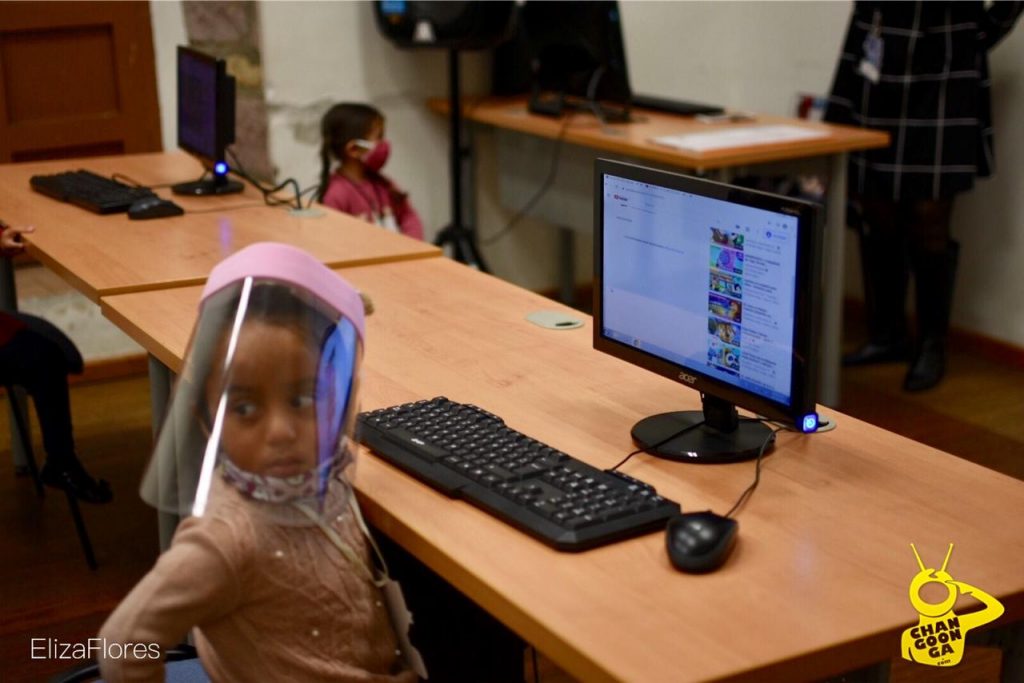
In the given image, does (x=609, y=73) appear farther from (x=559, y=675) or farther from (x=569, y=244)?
(x=559, y=675)

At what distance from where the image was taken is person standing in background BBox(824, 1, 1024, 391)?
13.4ft

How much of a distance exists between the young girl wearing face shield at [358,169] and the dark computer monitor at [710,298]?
214 cm

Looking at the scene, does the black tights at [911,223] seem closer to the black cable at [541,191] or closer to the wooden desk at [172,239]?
the black cable at [541,191]

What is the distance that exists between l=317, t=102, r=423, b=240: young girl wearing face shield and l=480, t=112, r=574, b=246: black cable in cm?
60

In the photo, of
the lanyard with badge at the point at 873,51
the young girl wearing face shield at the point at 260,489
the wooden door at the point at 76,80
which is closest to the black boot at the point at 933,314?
the lanyard with badge at the point at 873,51

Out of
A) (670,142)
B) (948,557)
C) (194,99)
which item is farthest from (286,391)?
(670,142)

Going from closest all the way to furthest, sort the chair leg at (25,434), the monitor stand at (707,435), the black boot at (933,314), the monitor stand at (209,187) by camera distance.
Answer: the monitor stand at (707,435)
the chair leg at (25,434)
the monitor stand at (209,187)
the black boot at (933,314)

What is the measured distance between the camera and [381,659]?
156 cm

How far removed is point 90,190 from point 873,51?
2.40m

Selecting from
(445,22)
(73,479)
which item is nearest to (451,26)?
(445,22)

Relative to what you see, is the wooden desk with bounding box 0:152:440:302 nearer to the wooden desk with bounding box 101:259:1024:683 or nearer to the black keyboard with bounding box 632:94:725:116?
the wooden desk with bounding box 101:259:1024:683

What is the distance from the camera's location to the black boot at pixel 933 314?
4293 mm

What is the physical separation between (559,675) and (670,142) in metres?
1.78

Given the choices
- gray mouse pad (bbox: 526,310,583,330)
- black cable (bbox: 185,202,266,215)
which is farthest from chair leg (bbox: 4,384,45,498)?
gray mouse pad (bbox: 526,310,583,330)
